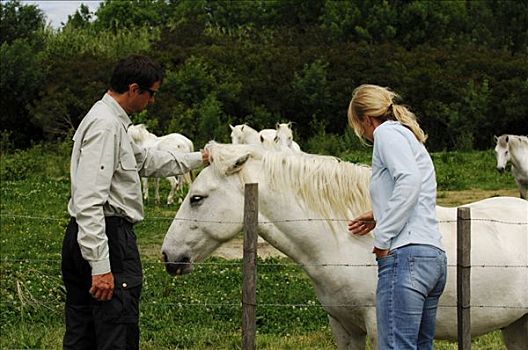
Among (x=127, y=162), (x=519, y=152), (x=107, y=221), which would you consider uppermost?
(x=127, y=162)

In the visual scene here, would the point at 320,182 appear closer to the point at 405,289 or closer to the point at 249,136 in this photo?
the point at 405,289

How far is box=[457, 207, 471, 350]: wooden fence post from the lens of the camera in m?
4.81

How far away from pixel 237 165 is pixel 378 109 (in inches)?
45.2

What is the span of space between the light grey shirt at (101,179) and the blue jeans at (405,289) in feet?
4.20

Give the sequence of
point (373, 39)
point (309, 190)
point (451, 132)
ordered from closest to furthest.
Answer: point (309, 190), point (451, 132), point (373, 39)

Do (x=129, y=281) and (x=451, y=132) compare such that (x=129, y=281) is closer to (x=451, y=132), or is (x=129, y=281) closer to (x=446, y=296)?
(x=446, y=296)

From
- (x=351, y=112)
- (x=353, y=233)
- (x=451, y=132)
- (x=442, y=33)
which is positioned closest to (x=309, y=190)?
(x=353, y=233)

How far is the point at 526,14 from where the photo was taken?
142 ft

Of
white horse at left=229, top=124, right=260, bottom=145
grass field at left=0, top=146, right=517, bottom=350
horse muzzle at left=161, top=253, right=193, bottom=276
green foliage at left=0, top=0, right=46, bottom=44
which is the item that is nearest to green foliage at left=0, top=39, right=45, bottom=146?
green foliage at left=0, top=0, right=46, bottom=44

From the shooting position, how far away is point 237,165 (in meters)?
4.95

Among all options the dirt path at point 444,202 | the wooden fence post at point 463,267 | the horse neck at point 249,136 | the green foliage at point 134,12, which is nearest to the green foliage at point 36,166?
the horse neck at point 249,136

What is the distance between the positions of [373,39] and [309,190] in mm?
43571

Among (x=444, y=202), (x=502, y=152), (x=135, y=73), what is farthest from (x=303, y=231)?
(x=502, y=152)

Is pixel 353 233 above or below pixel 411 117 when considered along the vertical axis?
below
